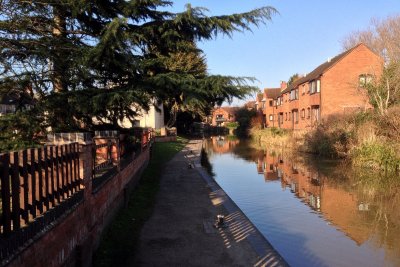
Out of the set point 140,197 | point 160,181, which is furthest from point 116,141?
point 160,181

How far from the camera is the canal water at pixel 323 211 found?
912 cm

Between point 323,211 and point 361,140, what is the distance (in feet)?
37.6

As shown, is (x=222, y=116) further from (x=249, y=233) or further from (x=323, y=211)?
(x=249, y=233)

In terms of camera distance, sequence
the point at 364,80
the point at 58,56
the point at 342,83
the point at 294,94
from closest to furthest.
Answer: the point at 58,56 < the point at 364,80 < the point at 342,83 < the point at 294,94

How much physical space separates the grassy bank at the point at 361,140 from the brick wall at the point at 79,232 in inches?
614

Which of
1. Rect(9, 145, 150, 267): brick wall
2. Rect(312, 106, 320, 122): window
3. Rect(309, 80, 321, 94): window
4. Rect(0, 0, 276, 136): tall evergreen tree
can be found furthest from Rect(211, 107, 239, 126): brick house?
Rect(9, 145, 150, 267): brick wall

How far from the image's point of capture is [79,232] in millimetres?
6297

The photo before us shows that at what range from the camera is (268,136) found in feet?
154

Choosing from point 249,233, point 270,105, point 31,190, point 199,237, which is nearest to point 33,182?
point 31,190

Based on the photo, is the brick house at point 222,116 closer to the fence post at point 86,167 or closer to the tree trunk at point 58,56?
the tree trunk at point 58,56

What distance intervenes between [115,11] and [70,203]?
8493 millimetres

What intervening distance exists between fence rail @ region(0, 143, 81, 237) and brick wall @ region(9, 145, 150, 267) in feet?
0.87

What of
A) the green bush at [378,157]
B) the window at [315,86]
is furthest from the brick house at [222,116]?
the green bush at [378,157]

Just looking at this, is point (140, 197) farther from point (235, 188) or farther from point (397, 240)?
point (397, 240)
